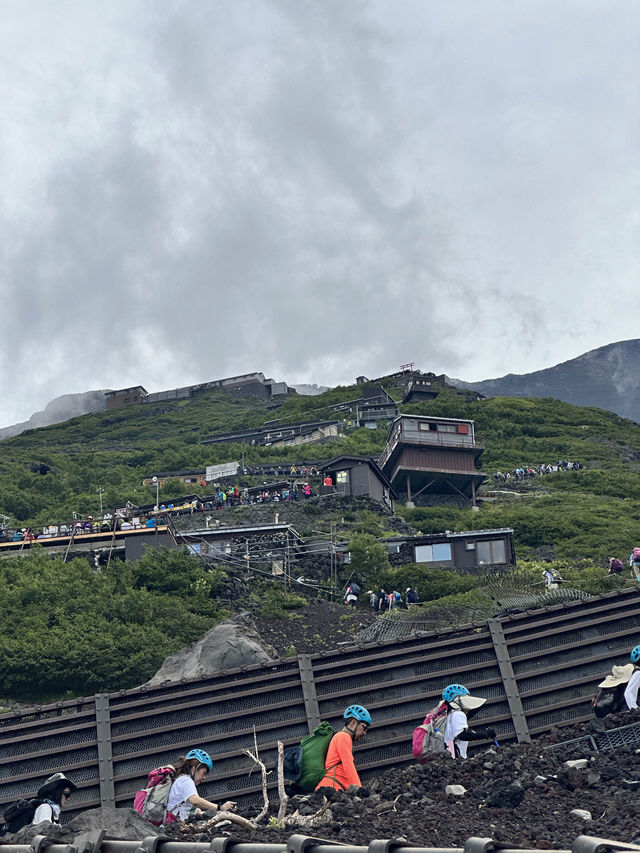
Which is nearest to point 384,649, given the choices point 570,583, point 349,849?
point 349,849

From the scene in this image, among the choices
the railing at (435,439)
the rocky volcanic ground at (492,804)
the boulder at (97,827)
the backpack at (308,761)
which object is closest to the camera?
the rocky volcanic ground at (492,804)

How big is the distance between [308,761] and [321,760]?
15 cm

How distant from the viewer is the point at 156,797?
11.2 meters

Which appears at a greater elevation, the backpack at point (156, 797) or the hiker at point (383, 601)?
the hiker at point (383, 601)

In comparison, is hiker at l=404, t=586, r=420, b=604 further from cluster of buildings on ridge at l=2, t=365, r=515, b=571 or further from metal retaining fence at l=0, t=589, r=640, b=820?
metal retaining fence at l=0, t=589, r=640, b=820

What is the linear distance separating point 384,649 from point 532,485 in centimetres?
6583

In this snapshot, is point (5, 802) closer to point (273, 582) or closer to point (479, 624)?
point (479, 624)

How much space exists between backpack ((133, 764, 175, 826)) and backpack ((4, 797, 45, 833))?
3.53 ft

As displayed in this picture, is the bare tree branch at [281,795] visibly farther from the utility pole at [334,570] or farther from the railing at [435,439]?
the railing at [435,439]

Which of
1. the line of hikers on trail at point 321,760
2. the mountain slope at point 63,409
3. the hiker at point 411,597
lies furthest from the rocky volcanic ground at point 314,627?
the mountain slope at point 63,409

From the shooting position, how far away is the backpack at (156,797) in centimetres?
1102

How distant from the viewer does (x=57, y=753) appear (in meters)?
12.7

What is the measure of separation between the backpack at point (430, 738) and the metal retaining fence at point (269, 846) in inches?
187

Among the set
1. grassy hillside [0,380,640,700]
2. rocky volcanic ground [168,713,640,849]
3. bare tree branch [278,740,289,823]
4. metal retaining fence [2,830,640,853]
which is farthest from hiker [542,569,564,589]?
metal retaining fence [2,830,640,853]
